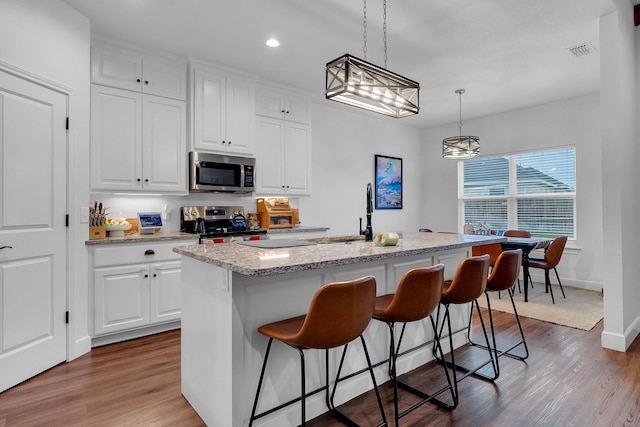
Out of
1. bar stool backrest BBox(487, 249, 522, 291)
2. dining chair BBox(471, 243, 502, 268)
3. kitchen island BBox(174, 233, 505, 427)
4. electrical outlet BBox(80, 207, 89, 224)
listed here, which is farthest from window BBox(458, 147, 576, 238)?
electrical outlet BBox(80, 207, 89, 224)

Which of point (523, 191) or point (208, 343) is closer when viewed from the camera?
point (208, 343)

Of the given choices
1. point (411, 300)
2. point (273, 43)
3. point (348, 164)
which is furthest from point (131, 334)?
point (348, 164)

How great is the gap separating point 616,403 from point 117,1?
14.5 feet

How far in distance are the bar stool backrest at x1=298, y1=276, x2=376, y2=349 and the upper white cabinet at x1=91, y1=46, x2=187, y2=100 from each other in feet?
9.93

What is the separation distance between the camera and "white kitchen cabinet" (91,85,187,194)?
317 centimetres

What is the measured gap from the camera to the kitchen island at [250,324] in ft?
5.48

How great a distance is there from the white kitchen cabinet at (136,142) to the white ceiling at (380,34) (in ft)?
1.85

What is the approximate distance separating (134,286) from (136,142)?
54.1 inches

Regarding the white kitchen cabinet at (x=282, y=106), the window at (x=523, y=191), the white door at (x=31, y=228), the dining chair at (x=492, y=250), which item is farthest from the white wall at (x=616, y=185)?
the white door at (x=31, y=228)

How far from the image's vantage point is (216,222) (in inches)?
158

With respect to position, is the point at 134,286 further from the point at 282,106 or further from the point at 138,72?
the point at 282,106

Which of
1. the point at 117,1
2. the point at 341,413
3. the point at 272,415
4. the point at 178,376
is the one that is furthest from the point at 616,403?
the point at 117,1

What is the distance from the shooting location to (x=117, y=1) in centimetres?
271

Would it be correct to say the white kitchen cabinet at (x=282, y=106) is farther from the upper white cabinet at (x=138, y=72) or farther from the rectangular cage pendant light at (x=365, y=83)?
the rectangular cage pendant light at (x=365, y=83)
